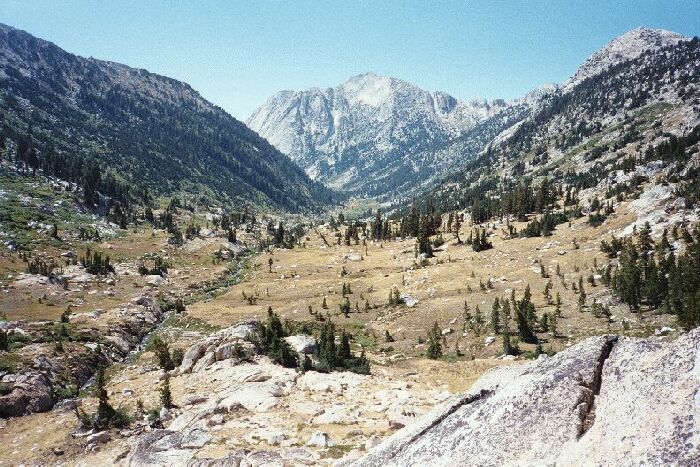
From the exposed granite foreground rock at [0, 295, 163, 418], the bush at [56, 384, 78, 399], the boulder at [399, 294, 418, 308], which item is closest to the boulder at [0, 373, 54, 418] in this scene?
the exposed granite foreground rock at [0, 295, 163, 418]

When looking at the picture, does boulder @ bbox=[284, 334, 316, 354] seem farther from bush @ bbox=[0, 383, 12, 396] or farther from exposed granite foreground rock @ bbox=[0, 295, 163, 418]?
bush @ bbox=[0, 383, 12, 396]

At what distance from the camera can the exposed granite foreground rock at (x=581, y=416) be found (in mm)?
5680

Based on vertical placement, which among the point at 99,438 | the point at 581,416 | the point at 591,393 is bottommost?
the point at 99,438

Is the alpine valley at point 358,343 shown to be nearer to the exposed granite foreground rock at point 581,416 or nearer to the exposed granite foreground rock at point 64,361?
the exposed granite foreground rock at point 581,416

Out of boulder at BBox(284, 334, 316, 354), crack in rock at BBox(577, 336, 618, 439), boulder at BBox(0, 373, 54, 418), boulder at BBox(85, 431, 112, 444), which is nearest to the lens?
crack in rock at BBox(577, 336, 618, 439)

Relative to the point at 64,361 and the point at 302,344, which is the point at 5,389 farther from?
the point at 302,344

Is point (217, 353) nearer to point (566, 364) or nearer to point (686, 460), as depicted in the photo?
point (566, 364)

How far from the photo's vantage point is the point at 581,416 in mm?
6887

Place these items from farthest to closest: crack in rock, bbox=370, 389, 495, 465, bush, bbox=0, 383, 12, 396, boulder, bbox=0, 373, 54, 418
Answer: bush, bbox=0, 383, 12, 396 → boulder, bbox=0, 373, 54, 418 → crack in rock, bbox=370, 389, 495, 465

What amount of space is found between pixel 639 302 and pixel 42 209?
123598 millimetres

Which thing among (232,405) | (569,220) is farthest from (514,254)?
(232,405)

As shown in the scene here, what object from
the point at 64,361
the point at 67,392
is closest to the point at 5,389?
the point at 67,392

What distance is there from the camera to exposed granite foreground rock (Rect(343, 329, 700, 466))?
18.6 feet

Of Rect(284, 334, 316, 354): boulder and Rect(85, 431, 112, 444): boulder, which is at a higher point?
Rect(284, 334, 316, 354): boulder
